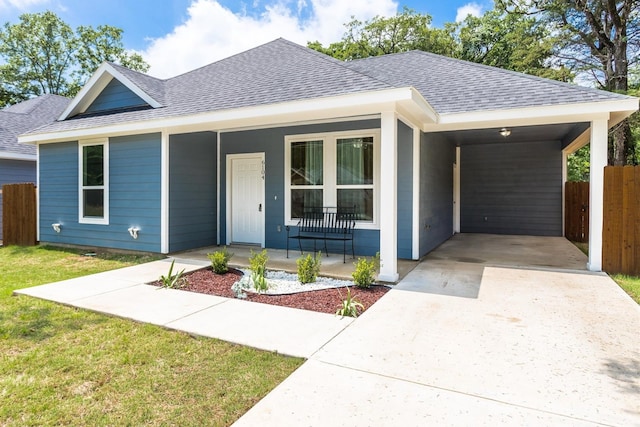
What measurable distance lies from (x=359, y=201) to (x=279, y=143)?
218 cm

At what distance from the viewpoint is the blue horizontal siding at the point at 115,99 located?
8.52 metres

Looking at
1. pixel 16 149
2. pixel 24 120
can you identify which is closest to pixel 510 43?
pixel 16 149

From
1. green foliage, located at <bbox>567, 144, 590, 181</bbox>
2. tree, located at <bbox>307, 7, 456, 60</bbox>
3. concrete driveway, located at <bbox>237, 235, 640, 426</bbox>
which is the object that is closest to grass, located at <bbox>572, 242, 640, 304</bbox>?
concrete driveway, located at <bbox>237, 235, 640, 426</bbox>

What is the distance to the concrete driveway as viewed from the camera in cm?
222

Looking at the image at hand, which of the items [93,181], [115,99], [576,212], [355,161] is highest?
[115,99]

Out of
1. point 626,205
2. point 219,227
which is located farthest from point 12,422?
point 626,205

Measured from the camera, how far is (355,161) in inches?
287

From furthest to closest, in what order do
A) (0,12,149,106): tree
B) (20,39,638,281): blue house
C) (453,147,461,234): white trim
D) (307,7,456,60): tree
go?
(0,12,149,106): tree → (307,7,456,60): tree → (453,147,461,234): white trim → (20,39,638,281): blue house

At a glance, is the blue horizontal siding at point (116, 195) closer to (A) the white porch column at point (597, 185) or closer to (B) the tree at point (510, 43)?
(A) the white porch column at point (597, 185)

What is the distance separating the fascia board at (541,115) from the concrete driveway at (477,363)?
2.56 meters

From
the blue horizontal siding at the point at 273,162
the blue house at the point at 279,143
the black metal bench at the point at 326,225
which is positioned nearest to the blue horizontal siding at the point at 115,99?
the blue house at the point at 279,143

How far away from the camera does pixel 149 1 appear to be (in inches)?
580

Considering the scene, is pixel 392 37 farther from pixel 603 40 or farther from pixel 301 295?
pixel 301 295

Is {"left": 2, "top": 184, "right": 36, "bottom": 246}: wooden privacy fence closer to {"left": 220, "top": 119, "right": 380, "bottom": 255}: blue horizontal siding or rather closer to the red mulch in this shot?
{"left": 220, "top": 119, "right": 380, "bottom": 255}: blue horizontal siding
